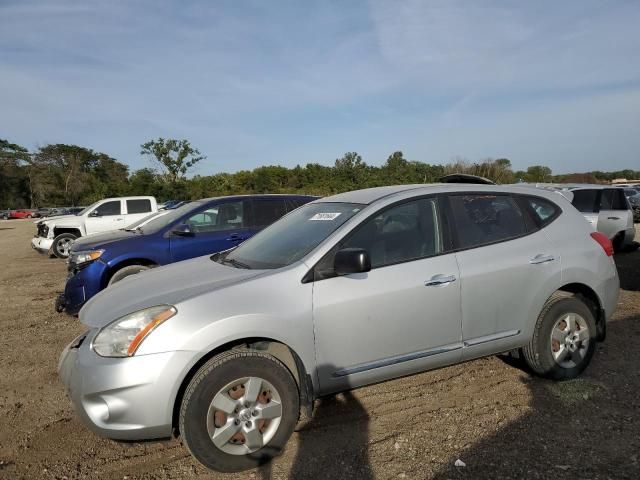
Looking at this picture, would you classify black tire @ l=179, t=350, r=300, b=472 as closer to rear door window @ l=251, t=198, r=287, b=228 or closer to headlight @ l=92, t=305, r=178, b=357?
headlight @ l=92, t=305, r=178, b=357

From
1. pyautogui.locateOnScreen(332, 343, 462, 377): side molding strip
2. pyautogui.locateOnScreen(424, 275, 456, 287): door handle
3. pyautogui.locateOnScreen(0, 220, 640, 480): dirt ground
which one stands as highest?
pyautogui.locateOnScreen(424, 275, 456, 287): door handle

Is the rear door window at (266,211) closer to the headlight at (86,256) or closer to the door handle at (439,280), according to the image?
the headlight at (86,256)

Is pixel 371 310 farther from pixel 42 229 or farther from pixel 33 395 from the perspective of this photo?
pixel 42 229

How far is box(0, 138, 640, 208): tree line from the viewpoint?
5141 centimetres

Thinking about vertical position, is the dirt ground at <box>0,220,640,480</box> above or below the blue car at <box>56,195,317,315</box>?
below

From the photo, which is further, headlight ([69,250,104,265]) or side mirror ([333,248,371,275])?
headlight ([69,250,104,265])

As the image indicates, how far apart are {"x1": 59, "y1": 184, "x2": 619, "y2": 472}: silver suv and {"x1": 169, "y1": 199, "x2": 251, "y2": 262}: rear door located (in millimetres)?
2669

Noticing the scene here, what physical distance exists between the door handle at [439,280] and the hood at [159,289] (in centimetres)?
114

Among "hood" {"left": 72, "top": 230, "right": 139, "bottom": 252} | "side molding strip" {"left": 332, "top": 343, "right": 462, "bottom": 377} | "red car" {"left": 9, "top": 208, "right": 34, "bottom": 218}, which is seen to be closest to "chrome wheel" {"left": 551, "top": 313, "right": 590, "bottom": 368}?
"side molding strip" {"left": 332, "top": 343, "right": 462, "bottom": 377}

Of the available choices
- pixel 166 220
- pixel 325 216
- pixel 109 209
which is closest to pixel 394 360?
pixel 325 216

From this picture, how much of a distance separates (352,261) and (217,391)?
111 centimetres

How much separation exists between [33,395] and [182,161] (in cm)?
6087

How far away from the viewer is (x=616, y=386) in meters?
3.85

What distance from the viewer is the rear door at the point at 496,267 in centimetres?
354
